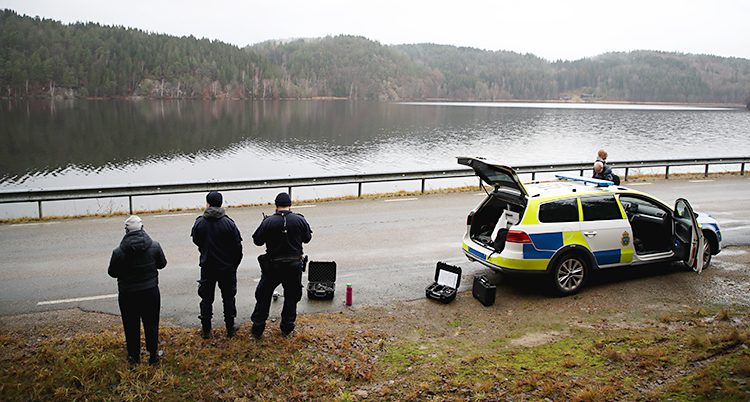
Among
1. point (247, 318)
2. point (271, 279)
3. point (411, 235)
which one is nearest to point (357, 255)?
point (411, 235)

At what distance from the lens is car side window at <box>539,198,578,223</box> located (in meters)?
9.30

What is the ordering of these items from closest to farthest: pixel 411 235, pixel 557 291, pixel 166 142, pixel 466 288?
pixel 557 291 → pixel 466 288 → pixel 411 235 → pixel 166 142

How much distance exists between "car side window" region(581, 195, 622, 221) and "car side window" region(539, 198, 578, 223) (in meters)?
0.19

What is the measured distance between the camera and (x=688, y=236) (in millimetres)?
10148

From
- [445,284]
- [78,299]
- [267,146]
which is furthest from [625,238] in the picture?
[267,146]

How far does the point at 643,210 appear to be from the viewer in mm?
10930

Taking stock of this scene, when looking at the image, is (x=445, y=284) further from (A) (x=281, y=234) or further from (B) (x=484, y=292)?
(A) (x=281, y=234)

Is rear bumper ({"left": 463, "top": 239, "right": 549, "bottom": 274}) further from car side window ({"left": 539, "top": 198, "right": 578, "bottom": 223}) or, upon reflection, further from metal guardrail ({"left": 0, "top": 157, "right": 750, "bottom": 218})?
metal guardrail ({"left": 0, "top": 157, "right": 750, "bottom": 218})

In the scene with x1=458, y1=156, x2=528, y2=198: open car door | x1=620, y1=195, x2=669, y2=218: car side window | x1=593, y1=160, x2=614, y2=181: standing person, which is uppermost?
x1=458, y1=156, x2=528, y2=198: open car door

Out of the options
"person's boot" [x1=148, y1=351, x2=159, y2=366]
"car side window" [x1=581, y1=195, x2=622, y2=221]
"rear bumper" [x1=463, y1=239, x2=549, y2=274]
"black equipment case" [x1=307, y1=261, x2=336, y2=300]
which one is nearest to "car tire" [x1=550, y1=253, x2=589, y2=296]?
"rear bumper" [x1=463, y1=239, x2=549, y2=274]

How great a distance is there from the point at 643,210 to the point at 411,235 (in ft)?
17.1

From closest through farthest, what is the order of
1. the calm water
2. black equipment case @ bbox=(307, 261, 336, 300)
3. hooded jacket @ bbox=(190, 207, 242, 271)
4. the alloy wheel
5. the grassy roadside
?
the grassy roadside < hooded jacket @ bbox=(190, 207, 242, 271) < the alloy wheel < black equipment case @ bbox=(307, 261, 336, 300) < the calm water

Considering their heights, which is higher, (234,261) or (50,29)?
(50,29)

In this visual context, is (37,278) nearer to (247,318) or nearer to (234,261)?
(247,318)
